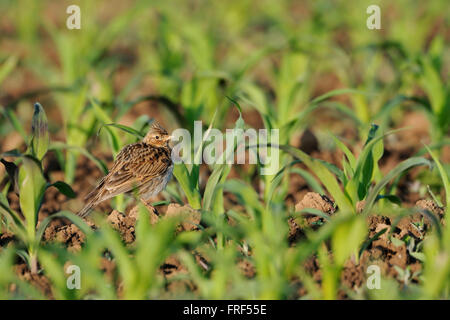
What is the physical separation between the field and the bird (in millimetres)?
172

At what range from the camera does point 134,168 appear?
5.87 metres

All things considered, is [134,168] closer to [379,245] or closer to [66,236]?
[66,236]

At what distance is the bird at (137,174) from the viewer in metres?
5.72

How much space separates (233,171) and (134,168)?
6.99 feet

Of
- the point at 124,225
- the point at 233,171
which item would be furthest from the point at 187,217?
the point at 233,171

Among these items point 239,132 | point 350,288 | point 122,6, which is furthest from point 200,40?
point 122,6

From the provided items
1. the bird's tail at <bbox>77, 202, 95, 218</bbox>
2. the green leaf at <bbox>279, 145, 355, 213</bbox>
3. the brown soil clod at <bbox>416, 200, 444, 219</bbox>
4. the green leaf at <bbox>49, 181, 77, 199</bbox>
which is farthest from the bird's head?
the brown soil clod at <bbox>416, 200, 444, 219</bbox>

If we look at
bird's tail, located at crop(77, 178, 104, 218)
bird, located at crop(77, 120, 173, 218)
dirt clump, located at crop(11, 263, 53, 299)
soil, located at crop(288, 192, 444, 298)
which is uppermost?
bird, located at crop(77, 120, 173, 218)

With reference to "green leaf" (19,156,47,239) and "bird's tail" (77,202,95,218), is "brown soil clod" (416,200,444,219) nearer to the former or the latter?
"bird's tail" (77,202,95,218)

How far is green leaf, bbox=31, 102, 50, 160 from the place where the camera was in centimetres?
533
